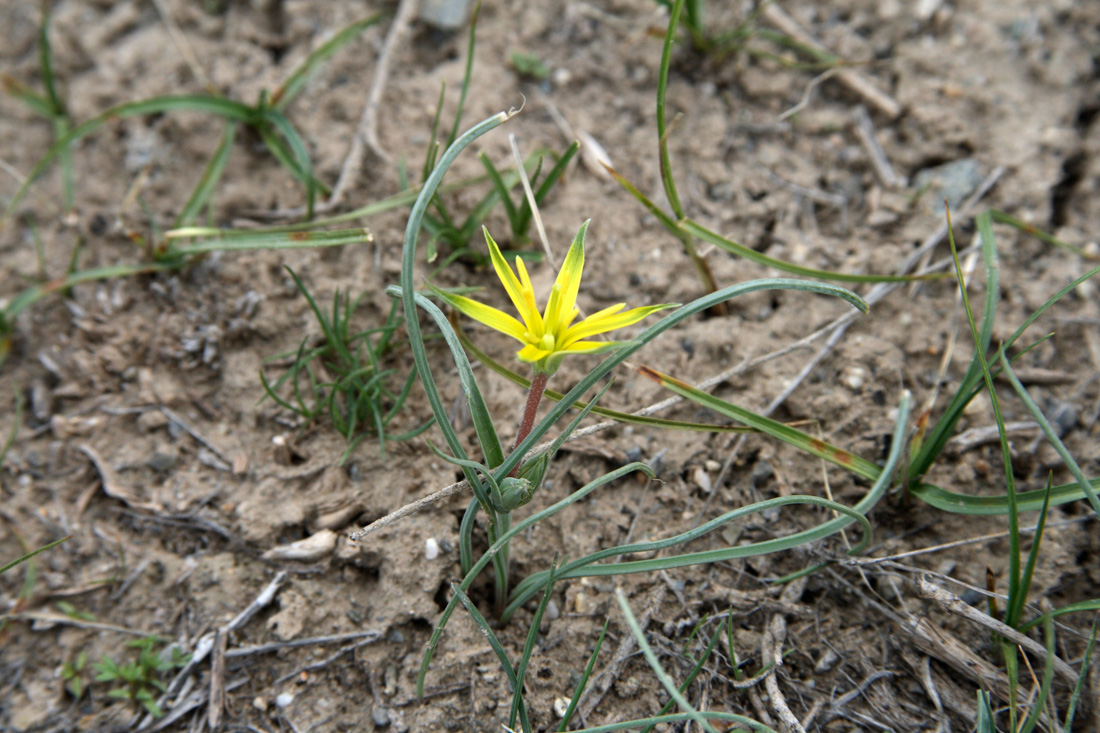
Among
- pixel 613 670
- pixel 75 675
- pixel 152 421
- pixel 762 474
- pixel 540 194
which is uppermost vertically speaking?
pixel 540 194

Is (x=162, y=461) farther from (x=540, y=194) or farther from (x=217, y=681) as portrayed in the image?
(x=540, y=194)

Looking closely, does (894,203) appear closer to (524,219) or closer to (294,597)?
(524,219)

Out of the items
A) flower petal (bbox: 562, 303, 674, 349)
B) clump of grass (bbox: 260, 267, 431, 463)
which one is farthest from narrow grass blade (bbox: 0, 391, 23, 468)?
flower petal (bbox: 562, 303, 674, 349)

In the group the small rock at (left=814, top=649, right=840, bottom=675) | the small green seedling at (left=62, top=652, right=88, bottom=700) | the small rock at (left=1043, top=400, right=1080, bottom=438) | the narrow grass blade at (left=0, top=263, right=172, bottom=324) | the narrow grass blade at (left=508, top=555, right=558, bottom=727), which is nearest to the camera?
the narrow grass blade at (left=508, top=555, right=558, bottom=727)

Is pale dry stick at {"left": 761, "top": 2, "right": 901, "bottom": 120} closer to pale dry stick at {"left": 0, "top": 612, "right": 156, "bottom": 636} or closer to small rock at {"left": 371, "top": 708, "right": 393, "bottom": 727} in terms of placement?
small rock at {"left": 371, "top": 708, "right": 393, "bottom": 727}

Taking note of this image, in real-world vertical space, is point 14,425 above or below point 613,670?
above

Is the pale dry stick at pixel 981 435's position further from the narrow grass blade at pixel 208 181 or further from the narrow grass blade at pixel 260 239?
the narrow grass blade at pixel 208 181

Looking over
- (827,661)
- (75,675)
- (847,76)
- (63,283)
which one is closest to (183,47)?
(63,283)
